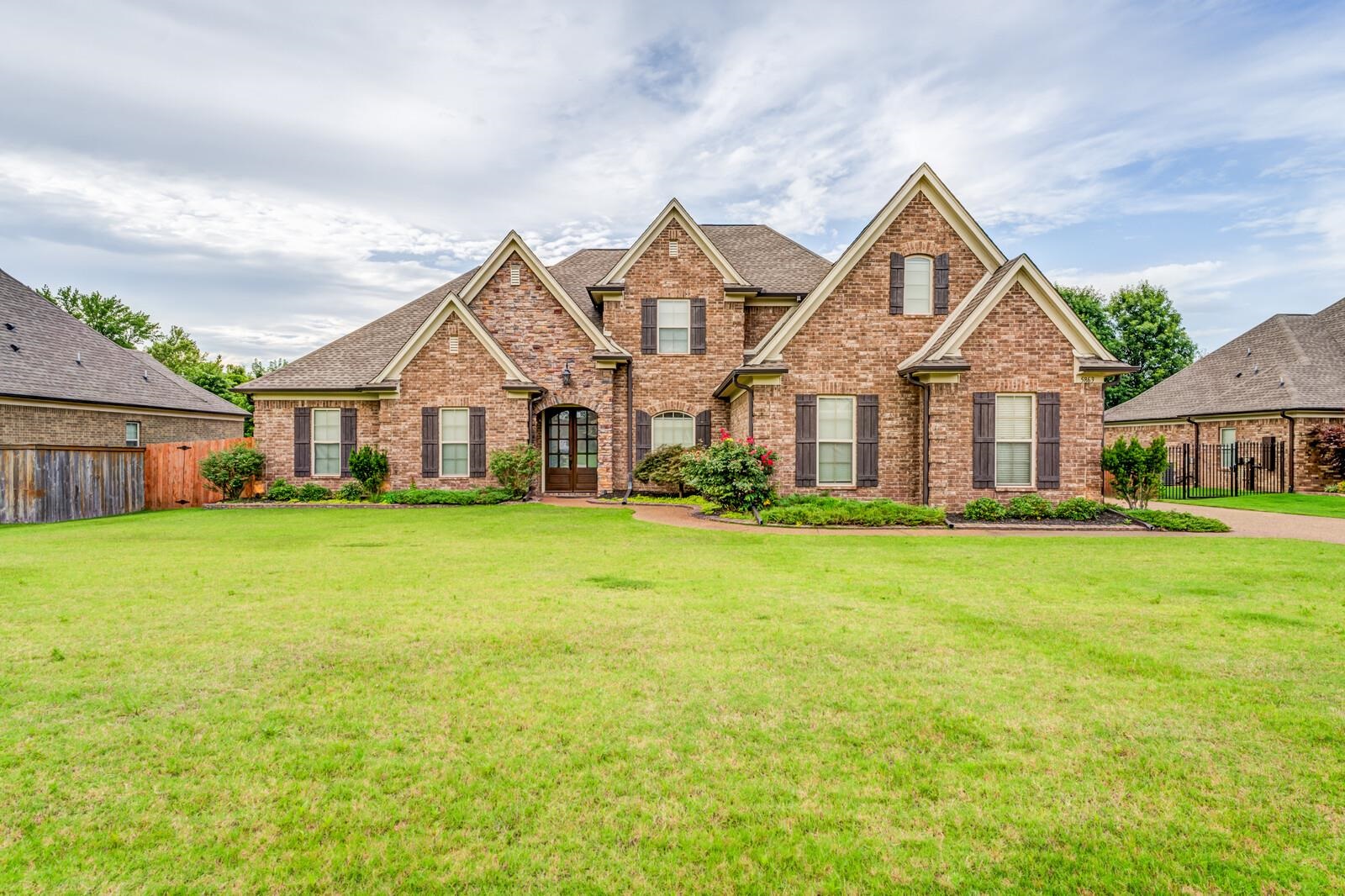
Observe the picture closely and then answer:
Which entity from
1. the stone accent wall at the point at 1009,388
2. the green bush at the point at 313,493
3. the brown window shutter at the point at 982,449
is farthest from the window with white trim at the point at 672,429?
the green bush at the point at 313,493

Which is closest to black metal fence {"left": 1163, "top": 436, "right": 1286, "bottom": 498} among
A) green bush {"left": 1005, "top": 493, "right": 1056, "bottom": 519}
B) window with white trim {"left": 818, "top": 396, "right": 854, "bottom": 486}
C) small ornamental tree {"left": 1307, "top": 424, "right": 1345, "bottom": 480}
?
small ornamental tree {"left": 1307, "top": 424, "right": 1345, "bottom": 480}

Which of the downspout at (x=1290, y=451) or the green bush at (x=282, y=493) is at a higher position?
the downspout at (x=1290, y=451)

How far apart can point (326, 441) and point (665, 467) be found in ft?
36.3

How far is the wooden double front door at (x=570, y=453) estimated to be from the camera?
2138cm

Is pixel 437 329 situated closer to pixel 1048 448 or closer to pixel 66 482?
pixel 66 482

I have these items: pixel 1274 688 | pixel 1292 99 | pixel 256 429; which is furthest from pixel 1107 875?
Answer: pixel 256 429

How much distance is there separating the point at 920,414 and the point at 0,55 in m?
21.9

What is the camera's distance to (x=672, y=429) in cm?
2086

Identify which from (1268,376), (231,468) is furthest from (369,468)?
(1268,376)

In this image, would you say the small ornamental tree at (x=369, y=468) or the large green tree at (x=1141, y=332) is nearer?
the small ornamental tree at (x=369, y=468)

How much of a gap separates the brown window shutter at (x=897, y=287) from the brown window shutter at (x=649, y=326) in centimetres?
750

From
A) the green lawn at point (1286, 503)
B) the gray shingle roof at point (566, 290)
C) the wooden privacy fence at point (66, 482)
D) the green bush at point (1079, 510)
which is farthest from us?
the gray shingle roof at point (566, 290)

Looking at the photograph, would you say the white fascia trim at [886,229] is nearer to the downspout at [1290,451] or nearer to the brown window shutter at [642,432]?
the brown window shutter at [642,432]

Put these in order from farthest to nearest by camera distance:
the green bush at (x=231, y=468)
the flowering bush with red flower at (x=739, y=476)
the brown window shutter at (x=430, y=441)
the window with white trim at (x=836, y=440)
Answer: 1. the brown window shutter at (x=430, y=441)
2. the green bush at (x=231, y=468)
3. the window with white trim at (x=836, y=440)
4. the flowering bush with red flower at (x=739, y=476)
